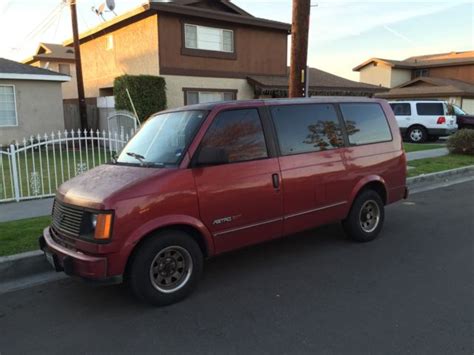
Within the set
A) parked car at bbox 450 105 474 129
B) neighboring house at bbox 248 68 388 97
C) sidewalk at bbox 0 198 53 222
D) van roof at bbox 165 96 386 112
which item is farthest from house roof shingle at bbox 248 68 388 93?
van roof at bbox 165 96 386 112

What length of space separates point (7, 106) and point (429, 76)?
36522 millimetres

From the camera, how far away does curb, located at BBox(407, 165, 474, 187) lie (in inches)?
385

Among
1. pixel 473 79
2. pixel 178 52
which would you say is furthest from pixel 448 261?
pixel 473 79

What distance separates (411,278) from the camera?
437cm

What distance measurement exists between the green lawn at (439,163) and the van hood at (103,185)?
792 cm

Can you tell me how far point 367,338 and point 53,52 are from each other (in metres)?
32.2

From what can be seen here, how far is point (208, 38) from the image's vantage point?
17984mm

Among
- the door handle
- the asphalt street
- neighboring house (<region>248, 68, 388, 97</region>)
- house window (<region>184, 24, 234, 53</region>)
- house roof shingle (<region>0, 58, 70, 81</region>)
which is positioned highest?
house window (<region>184, 24, 234, 53</region>)

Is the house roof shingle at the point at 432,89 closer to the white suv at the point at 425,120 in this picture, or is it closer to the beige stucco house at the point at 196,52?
the white suv at the point at 425,120

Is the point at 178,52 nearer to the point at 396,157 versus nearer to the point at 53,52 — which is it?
the point at 396,157

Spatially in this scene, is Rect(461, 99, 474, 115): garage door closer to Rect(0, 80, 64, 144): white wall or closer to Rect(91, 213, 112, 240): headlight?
Rect(0, 80, 64, 144): white wall

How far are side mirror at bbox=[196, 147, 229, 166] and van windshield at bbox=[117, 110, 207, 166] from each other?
0.21 metres

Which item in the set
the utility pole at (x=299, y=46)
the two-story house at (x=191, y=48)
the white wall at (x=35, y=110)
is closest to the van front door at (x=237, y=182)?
the utility pole at (x=299, y=46)

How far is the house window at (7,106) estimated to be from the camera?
16.7 m
